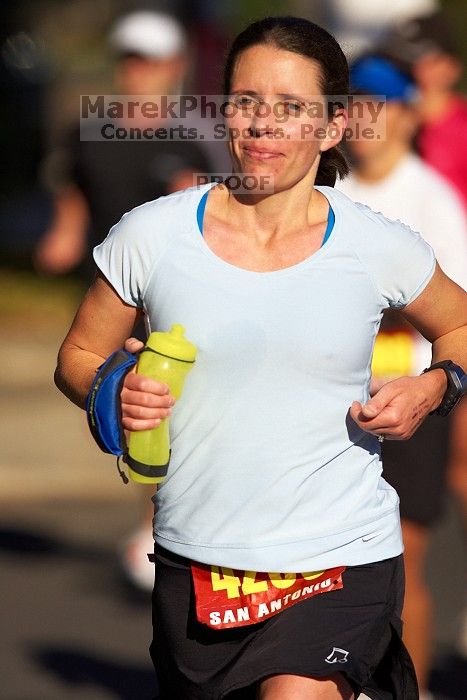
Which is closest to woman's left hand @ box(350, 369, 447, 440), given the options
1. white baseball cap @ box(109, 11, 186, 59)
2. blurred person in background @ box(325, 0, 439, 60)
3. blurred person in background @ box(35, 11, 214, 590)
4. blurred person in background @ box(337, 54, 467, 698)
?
blurred person in background @ box(337, 54, 467, 698)

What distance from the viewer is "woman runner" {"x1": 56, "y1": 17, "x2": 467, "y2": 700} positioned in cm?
339

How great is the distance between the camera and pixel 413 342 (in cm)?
519

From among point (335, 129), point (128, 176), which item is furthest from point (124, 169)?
point (335, 129)

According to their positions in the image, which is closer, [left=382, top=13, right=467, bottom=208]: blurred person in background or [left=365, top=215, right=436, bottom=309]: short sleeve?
[left=365, top=215, right=436, bottom=309]: short sleeve

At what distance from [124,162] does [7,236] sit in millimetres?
13511

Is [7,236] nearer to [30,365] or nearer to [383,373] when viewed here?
[30,365]

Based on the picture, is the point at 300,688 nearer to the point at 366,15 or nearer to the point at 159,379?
the point at 159,379

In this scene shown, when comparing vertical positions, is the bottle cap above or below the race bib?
above

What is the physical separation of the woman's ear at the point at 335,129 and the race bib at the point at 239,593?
993mm

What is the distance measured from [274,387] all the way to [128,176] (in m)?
3.91

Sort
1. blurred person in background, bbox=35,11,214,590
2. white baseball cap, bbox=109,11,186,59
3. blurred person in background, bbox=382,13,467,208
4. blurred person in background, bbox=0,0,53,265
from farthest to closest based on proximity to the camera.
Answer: blurred person in background, bbox=0,0,53,265 < white baseball cap, bbox=109,11,186,59 < blurred person in background, bbox=35,11,214,590 < blurred person in background, bbox=382,13,467,208
